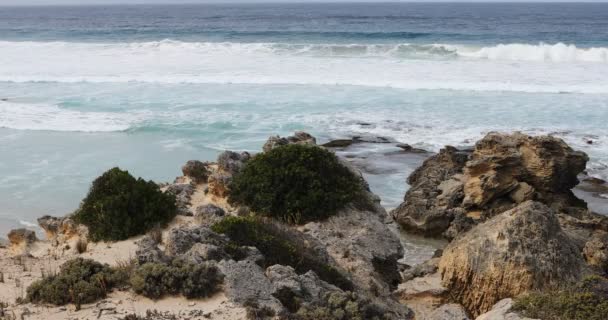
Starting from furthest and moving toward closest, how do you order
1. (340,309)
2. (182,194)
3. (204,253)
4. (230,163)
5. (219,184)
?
(230,163)
(182,194)
(219,184)
(204,253)
(340,309)

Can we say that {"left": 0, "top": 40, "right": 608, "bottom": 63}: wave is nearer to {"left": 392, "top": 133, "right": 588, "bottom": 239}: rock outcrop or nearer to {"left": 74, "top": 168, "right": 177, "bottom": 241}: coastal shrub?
{"left": 392, "top": 133, "right": 588, "bottom": 239}: rock outcrop

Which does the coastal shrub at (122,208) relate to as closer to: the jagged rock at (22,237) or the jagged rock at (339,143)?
the jagged rock at (22,237)

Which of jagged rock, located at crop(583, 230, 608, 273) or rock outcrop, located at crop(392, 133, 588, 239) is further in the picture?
rock outcrop, located at crop(392, 133, 588, 239)

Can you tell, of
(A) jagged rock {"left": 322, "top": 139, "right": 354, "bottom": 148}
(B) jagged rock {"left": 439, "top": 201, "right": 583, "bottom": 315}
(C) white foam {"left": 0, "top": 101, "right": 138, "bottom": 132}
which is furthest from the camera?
(C) white foam {"left": 0, "top": 101, "right": 138, "bottom": 132}

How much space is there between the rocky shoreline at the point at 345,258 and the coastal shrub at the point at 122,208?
0.68 ft

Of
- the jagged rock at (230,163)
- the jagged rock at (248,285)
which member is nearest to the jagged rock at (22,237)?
the jagged rock at (230,163)

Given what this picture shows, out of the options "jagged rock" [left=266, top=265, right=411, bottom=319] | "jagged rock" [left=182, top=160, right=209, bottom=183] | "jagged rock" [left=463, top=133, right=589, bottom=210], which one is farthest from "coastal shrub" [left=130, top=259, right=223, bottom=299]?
"jagged rock" [left=463, top=133, right=589, bottom=210]

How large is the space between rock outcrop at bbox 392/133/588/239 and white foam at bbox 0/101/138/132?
13.2 m

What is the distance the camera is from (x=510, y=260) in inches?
376

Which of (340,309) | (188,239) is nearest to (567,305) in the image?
(340,309)

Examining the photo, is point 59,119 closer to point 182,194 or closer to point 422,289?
point 182,194

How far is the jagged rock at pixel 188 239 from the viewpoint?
28.8ft

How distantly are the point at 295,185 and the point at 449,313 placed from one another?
12.7ft

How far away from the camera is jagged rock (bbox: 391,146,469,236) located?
15031mm
